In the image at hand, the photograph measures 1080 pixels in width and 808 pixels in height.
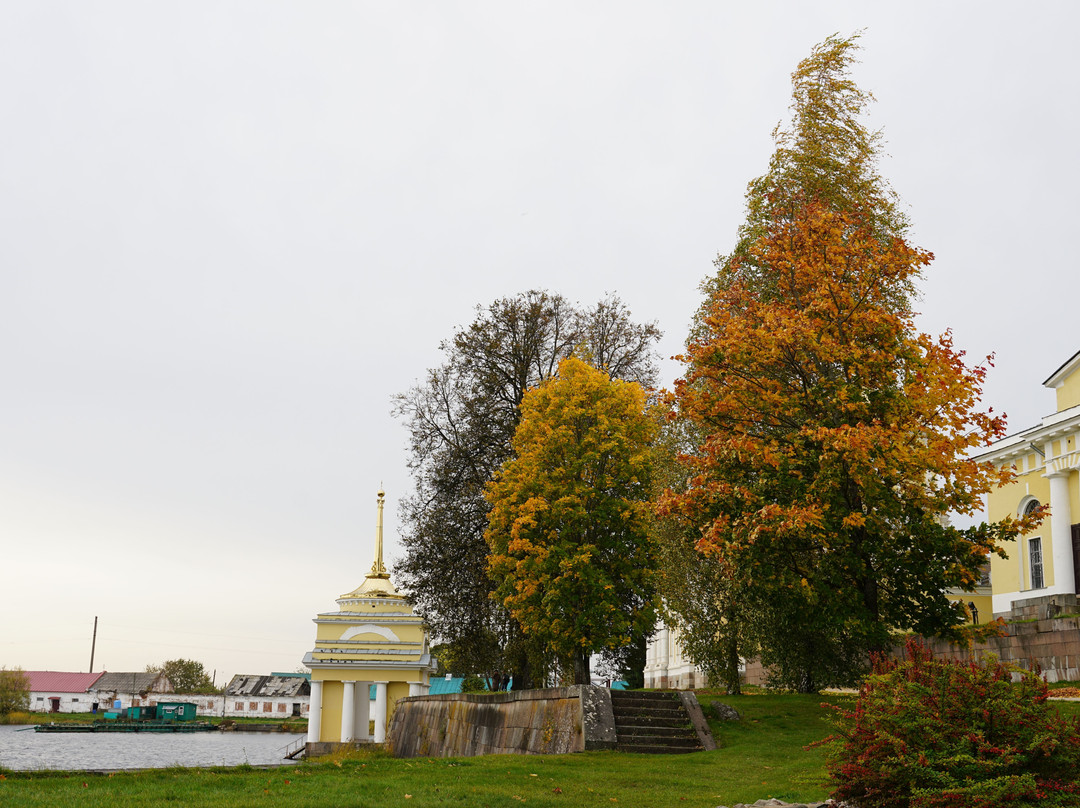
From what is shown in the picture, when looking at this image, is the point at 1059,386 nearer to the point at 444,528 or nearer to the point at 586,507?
the point at 586,507

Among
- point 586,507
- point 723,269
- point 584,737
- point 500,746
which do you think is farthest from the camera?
point 586,507

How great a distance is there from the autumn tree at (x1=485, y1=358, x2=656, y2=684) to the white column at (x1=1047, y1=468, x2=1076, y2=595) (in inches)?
505

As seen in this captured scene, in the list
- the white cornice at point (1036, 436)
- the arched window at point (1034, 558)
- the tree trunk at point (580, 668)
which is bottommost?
the tree trunk at point (580, 668)

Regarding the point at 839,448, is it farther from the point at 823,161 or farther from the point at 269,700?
the point at 269,700

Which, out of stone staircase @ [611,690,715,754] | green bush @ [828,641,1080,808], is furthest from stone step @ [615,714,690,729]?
green bush @ [828,641,1080,808]

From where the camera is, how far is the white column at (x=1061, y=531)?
2970 centimetres

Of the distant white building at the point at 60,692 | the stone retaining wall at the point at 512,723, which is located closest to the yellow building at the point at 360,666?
the stone retaining wall at the point at 512,723

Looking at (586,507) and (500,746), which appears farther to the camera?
(586,507)

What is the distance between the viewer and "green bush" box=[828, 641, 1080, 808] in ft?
27.3

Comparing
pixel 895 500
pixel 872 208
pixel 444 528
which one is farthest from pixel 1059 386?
pixel 444 528

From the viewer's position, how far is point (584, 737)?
18.7m

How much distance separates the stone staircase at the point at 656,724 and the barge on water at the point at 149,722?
291ft

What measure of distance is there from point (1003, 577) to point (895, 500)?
1924 cm

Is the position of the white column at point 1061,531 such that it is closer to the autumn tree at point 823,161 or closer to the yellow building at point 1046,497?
the yellow building at point 1046,497
